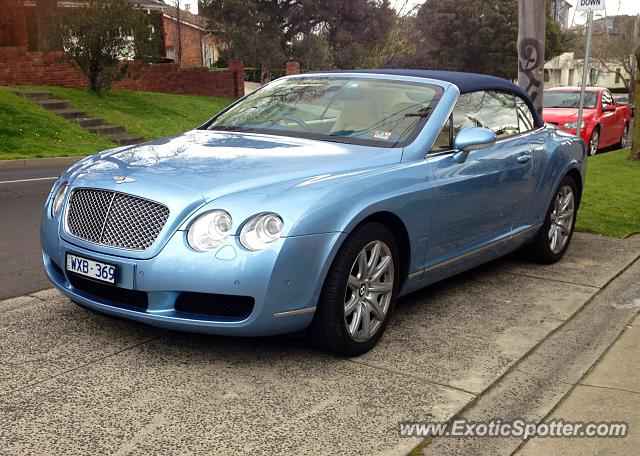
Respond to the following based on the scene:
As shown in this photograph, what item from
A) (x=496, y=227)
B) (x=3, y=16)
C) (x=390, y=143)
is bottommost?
(x=496, y=227)

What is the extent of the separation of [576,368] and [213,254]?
207cm

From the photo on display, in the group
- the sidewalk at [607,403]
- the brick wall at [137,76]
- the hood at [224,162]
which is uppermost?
the brick wall at [137,76]

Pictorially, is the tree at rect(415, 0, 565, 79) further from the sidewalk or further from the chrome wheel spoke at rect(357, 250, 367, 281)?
the chrome wheel spoke at rect(357, 250, 367, 281)

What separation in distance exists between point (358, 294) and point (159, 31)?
1019 inches

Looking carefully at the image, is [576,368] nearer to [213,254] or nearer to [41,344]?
[213,254]

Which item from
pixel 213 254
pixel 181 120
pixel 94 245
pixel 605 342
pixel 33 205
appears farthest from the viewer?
pixel 181 120

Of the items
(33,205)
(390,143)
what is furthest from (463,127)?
(33,205)

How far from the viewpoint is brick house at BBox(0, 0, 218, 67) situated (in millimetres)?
25125

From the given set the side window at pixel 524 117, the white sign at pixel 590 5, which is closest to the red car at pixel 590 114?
the white sign at pixel 590 5

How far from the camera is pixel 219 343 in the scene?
168 inches

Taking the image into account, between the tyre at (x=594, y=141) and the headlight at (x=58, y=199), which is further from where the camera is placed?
the tyre at (x=594, y=141)

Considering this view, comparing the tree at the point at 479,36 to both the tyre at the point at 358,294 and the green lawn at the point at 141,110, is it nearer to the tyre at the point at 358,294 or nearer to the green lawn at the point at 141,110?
the green lawn at the point at 141,110

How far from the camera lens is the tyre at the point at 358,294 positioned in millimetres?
3945

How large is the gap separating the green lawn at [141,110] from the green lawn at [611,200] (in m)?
10.9
